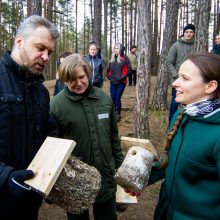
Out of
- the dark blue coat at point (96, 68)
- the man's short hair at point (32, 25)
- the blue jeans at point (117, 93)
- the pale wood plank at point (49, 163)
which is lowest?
the blue jeans at point (117, 93)

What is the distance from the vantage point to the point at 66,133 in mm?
2766

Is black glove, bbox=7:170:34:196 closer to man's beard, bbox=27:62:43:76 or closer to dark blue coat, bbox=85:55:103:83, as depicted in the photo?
man's beard, bbox=27:62:43:76

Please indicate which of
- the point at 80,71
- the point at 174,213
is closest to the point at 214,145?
the point at 174,213

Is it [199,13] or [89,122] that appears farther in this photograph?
[199,13]

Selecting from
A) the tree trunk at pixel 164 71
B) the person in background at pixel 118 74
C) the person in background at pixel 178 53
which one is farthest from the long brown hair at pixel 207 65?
the tree trunk at pixel 164 71

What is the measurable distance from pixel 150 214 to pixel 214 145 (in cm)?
284

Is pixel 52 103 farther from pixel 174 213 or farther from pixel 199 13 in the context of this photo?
pixel 199 13

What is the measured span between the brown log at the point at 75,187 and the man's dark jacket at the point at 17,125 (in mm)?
279

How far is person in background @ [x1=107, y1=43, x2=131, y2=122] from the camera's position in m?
8.48

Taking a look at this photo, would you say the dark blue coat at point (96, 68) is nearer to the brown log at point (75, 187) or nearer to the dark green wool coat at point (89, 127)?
the dark green wool coat at point (89, 127)

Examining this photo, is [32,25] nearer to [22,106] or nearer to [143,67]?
[22,106]

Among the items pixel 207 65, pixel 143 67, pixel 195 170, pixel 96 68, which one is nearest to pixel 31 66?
pixel 207 65

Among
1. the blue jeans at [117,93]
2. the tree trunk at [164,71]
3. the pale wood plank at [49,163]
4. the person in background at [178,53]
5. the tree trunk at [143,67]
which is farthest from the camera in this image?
the tree trunk at [164,71]

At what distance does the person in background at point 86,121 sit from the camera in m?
2.69
